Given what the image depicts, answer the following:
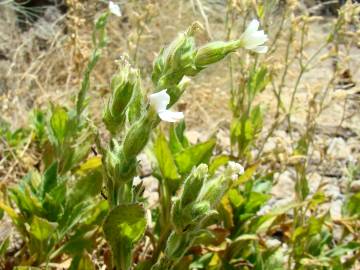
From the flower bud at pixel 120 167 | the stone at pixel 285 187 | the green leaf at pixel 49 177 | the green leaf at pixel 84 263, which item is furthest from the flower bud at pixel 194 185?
the stone at pixel 285 187

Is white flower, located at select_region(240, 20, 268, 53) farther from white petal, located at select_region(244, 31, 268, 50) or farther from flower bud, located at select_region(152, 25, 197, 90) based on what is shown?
flower bud, located at select_region(152, 25, 197, 90)

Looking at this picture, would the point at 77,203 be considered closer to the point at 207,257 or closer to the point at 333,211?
the point at 207,257

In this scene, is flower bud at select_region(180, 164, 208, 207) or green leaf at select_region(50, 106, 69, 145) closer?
flower bud at select_region(180, 164, 208, 207)

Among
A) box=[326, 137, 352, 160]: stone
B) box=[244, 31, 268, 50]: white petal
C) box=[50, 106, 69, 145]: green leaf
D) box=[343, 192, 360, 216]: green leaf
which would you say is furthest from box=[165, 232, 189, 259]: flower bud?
box=[326, 137, 352, 160]: stone

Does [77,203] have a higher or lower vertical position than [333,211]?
higher

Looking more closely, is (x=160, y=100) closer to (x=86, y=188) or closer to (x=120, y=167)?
(x=120, y=167)

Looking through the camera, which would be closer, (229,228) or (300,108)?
(229,228)

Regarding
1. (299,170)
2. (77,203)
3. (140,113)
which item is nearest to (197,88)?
(299,170)
